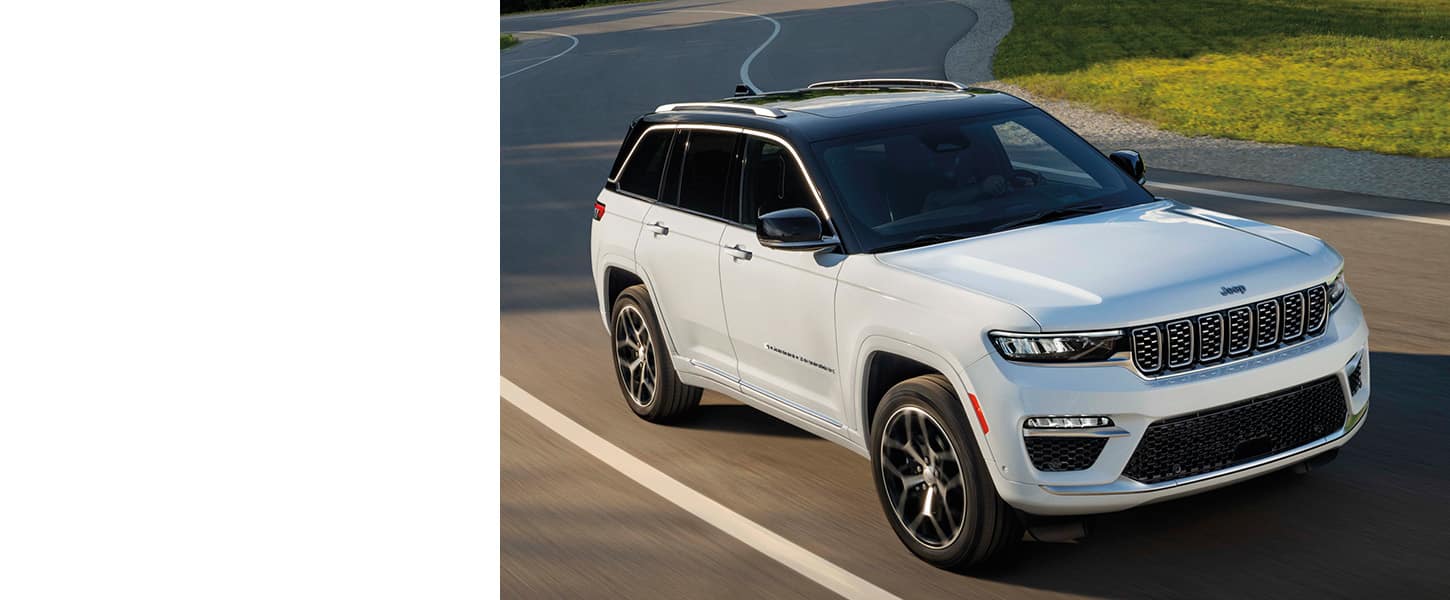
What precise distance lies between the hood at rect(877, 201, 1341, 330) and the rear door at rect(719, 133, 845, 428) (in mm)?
415

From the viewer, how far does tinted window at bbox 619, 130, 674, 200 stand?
7.58 m

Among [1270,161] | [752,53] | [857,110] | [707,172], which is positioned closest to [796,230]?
[857,110]

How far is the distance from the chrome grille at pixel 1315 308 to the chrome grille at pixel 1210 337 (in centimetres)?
49

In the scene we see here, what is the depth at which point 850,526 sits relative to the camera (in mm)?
5945

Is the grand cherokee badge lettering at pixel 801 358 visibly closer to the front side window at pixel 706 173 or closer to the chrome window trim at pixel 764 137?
the chrome window trim at pixel 764 137

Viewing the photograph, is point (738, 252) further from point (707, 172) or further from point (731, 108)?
point (731, 108)

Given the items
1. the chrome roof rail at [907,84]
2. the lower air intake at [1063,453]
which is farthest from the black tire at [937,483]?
the chrome roof rail at [907,84]

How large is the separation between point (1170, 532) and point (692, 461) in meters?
2.24

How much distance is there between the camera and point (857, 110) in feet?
22.1

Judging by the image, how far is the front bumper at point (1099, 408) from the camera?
4.89m

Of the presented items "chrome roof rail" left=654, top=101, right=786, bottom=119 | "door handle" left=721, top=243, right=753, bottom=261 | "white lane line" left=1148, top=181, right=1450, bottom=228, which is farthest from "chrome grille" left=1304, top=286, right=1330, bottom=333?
"white lane line" left=1148, top=181, right=1450, bottom=228

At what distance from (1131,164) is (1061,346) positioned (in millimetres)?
2174
